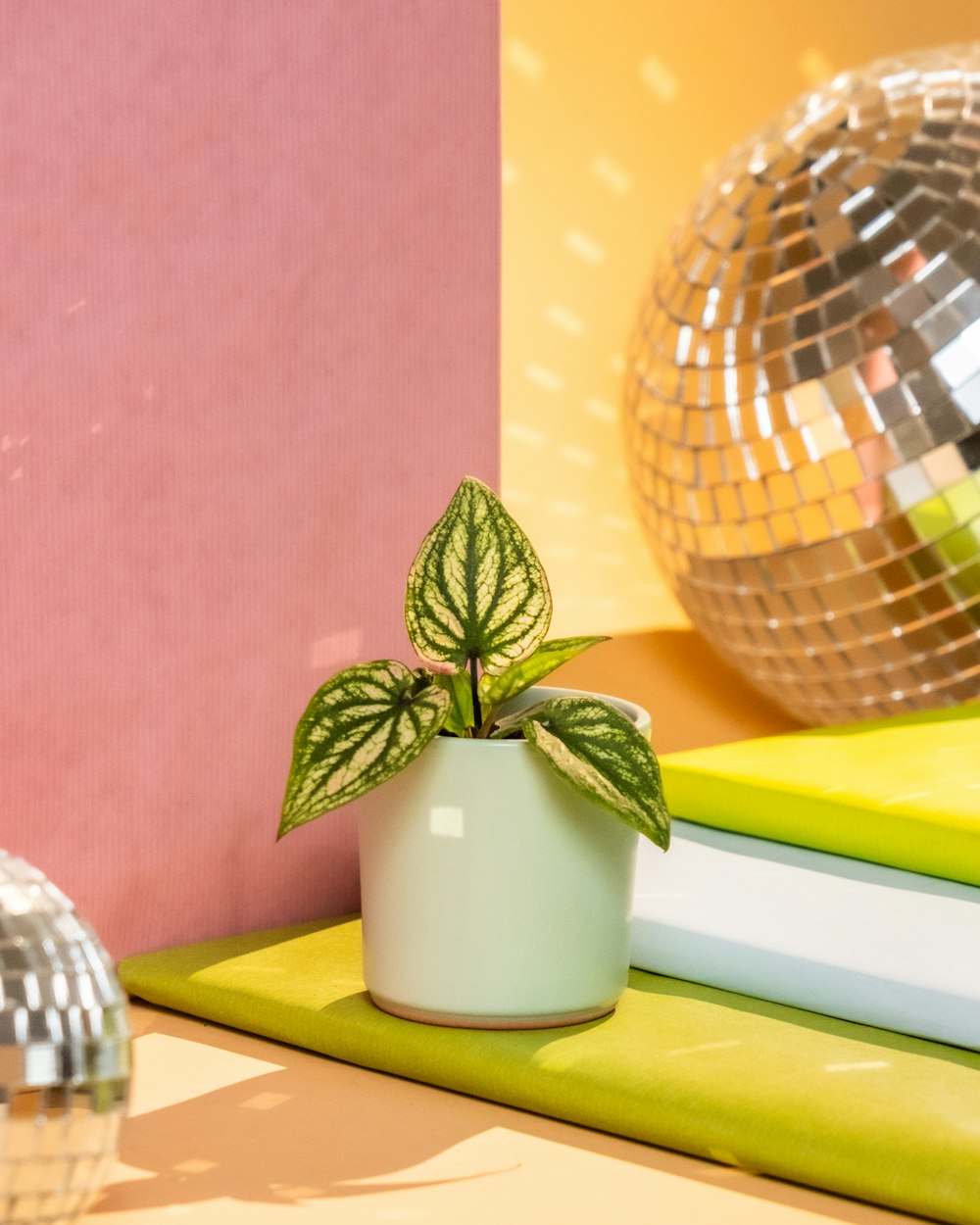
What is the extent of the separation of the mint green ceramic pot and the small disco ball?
0.49 ft

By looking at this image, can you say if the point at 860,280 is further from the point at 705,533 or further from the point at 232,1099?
the point at 232,1099

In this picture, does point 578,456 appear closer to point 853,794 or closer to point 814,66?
point 814,66

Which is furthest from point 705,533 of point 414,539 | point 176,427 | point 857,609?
point 176,427

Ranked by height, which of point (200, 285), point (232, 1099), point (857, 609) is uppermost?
point (200, 285)

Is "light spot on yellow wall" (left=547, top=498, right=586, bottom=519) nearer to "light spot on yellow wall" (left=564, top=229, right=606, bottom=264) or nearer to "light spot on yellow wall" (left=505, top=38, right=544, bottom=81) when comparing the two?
"light spot on yellow wall" (left=564, top=229, right=606, bottom=264)

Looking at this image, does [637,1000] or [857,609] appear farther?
[857,609]

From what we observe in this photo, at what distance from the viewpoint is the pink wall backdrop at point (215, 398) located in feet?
1.84

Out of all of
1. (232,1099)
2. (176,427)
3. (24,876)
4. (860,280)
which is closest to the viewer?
(24,876)

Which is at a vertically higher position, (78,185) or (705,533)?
(78,185)

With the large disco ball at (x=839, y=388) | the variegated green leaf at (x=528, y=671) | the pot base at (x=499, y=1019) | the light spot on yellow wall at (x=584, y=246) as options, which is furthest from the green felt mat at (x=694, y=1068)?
the light spot on yellow wall at (x=584, y=246)

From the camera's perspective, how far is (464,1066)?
472 millimetres

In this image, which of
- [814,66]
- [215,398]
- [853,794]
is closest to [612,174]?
[814,66]

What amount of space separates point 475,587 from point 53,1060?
8.6 inches

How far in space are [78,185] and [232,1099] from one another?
0.33 metres
